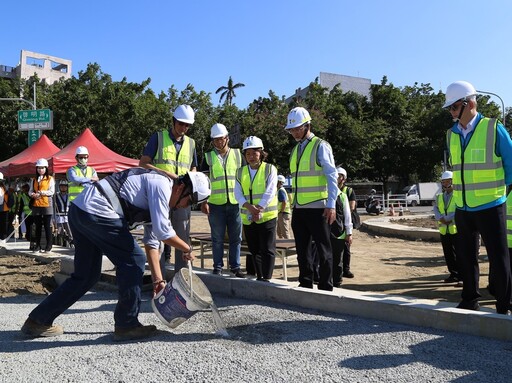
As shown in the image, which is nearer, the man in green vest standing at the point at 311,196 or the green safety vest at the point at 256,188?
the man in green vest standing at the point at 311,196

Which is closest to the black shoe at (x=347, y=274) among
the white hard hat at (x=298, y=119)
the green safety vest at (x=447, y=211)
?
the green safety vest at (x=447, y=211)

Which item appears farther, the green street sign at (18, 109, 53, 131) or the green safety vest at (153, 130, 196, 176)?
the green street sign at (18, 109, 53, 131)

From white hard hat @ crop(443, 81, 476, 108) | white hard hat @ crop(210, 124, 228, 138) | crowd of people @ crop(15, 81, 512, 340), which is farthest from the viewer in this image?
white hard hat @ crop(210, 124, 228, 138)

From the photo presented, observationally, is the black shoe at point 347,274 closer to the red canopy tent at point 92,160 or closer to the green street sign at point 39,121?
the red canopy tent at point 92,160

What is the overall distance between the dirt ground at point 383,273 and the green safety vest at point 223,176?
7.26ft

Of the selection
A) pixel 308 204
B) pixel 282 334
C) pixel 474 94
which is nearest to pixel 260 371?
pixel 282 334

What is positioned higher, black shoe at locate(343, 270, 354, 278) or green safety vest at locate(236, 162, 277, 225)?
green safety vest at locate(236, 162, 277, 225)

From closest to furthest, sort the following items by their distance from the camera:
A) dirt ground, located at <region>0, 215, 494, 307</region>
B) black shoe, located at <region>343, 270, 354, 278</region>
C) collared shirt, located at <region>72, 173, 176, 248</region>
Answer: collared shirt, located at <region>72, 173, 176, 248</region>, dirt ground, located at <region>0, 215, 494, 307</region>, black shoe, located at <region>343, 270, 354, 278</region>

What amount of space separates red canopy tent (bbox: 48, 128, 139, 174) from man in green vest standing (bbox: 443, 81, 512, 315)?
10.4m

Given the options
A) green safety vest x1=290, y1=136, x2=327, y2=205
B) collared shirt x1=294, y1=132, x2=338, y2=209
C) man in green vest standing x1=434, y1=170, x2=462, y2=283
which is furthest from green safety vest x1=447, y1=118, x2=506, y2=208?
man in green vest standing x1=434, y1=170, x2=462, y2=283

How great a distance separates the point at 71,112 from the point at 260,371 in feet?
98.8

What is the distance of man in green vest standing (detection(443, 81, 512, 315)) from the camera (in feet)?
13.1

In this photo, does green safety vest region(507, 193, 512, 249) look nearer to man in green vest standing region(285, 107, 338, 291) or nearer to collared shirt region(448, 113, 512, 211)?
collared shirt region(448, 113, 512, 211)

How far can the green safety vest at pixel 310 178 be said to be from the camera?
16.1 feet
